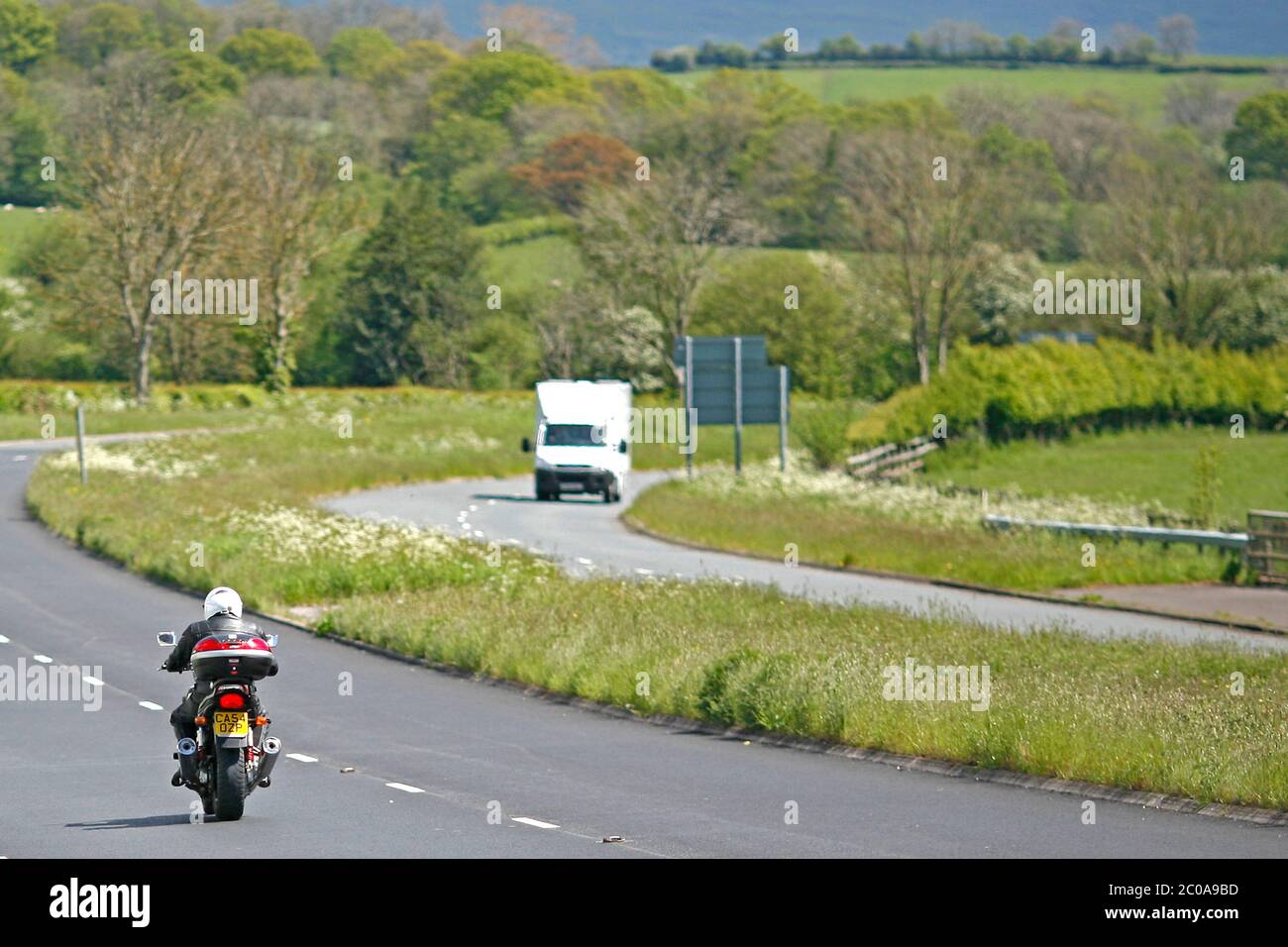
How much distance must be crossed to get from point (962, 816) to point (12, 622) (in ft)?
53.2

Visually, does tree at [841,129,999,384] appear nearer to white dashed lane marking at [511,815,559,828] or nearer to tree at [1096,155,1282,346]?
tree at [1096,155,1282,346]

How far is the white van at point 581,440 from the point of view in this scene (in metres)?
51.9

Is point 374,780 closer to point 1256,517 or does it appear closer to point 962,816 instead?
point 962,816

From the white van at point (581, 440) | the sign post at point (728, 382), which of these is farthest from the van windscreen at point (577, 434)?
the sign post at point (728, 382)

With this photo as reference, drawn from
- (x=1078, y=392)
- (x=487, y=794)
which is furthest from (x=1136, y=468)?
(x=487, y=794)

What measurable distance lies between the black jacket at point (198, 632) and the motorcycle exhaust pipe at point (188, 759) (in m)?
0.47

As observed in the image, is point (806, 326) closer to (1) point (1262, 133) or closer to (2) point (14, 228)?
(2) point (14, 228)

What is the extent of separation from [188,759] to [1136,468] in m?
53.5

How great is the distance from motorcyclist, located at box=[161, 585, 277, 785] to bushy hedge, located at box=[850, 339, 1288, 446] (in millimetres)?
53251

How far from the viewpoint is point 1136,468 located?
62.6 meters

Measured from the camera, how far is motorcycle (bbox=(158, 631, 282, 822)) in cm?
1199

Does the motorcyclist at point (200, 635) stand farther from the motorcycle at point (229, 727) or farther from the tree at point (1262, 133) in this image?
the tree at point (1262, 133)

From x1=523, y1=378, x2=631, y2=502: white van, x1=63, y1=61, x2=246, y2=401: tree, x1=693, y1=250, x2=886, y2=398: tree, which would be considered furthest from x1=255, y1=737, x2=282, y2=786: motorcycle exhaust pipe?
x1=693, y1=250, x2=886, y2=398: tree
